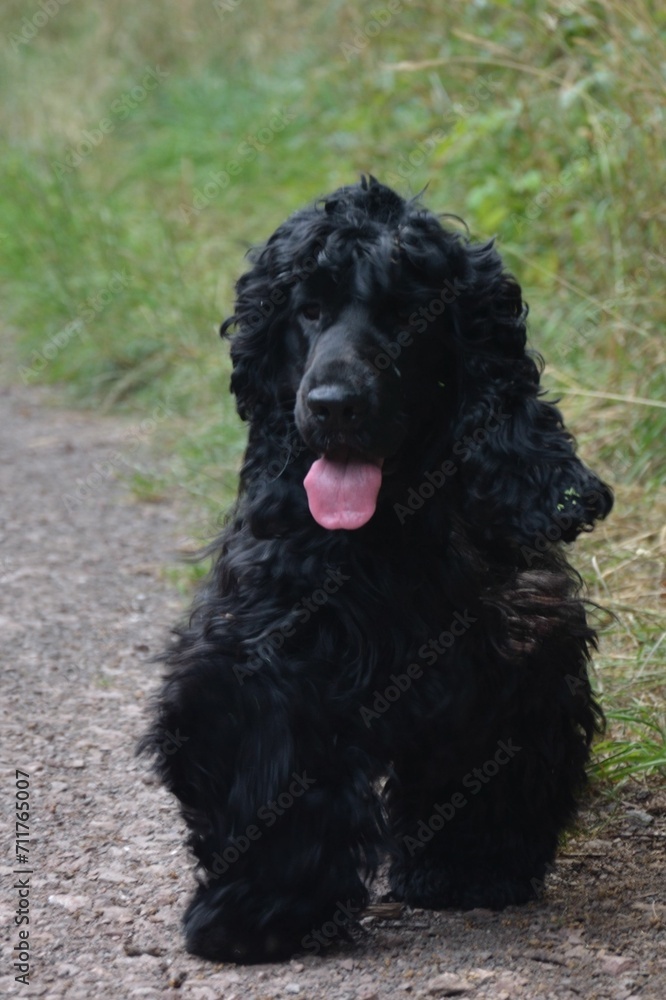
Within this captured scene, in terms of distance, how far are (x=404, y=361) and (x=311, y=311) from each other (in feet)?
0.74

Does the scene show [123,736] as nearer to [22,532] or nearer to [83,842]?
[83,842]

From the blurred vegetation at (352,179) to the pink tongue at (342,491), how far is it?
Answer: 1023 millimetres

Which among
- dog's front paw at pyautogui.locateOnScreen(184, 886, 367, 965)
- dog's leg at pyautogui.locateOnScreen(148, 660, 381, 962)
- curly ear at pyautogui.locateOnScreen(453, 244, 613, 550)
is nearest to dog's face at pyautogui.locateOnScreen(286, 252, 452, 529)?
curly ear at pyautogui.locateOnScreen(453, 244, 613, 550)

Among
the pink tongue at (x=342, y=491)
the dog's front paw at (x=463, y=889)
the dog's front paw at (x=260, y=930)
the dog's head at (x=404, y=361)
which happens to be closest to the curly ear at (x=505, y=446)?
the dog's head at (x=404, y=361)

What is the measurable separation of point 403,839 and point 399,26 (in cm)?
655

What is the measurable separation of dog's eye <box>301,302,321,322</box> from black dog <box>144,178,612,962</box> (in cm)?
1

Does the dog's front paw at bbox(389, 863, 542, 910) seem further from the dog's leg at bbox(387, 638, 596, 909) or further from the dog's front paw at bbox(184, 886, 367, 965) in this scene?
the dog's front paw at bbox(184, 886, 367, 965)

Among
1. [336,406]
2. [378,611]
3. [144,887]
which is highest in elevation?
[336,406]

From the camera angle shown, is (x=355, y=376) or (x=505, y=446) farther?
(x=505, y=446)

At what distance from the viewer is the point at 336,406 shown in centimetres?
258

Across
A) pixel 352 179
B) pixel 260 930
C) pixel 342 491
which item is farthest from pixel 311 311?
pixel 352 179

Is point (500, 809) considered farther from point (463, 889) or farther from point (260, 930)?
point (260, 930)

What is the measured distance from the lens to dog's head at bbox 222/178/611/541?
2.67 m

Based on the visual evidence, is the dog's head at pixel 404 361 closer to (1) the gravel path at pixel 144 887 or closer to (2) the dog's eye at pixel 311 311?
(2) the dog's eye at pixel 311 311
